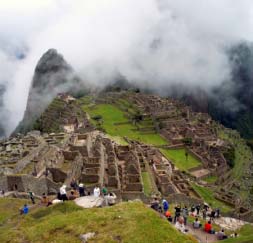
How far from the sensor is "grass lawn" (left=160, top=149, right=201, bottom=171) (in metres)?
71.1

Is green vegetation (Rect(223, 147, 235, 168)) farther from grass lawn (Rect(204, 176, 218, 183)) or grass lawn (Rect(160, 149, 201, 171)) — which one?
grass lawn (Rect(204, 176, 218, 183))

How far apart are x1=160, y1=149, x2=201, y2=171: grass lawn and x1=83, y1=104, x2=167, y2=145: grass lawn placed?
16.1 ft

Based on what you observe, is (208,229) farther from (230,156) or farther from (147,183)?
(230,156)

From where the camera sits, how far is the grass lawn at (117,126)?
280 feet

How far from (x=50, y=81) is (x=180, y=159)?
3217 inches

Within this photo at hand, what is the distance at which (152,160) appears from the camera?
5822 cm

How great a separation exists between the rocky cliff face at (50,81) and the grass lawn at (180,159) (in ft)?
195

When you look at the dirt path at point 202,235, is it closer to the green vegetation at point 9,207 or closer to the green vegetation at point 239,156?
the green vegetation at point 9,207

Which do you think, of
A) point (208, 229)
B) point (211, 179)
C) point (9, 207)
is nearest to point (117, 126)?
point (211, 179)

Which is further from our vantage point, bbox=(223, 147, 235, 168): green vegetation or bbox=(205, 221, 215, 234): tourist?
bbox=(223, 147, 235, 168): green vegetation

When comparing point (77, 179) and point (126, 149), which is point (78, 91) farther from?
point (77, 179)

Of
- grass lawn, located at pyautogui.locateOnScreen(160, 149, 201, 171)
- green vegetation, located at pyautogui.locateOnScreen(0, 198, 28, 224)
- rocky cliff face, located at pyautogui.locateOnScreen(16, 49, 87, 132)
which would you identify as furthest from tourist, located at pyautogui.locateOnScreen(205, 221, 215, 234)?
rocky cliff face, located at pyautogui.locateOnScreen(16, 49, 87, 132)

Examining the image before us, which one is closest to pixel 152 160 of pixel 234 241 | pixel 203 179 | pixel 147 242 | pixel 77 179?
pixel 203 179

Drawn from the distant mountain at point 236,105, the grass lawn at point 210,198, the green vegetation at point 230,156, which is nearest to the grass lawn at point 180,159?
the green vegetation at point 230,156
